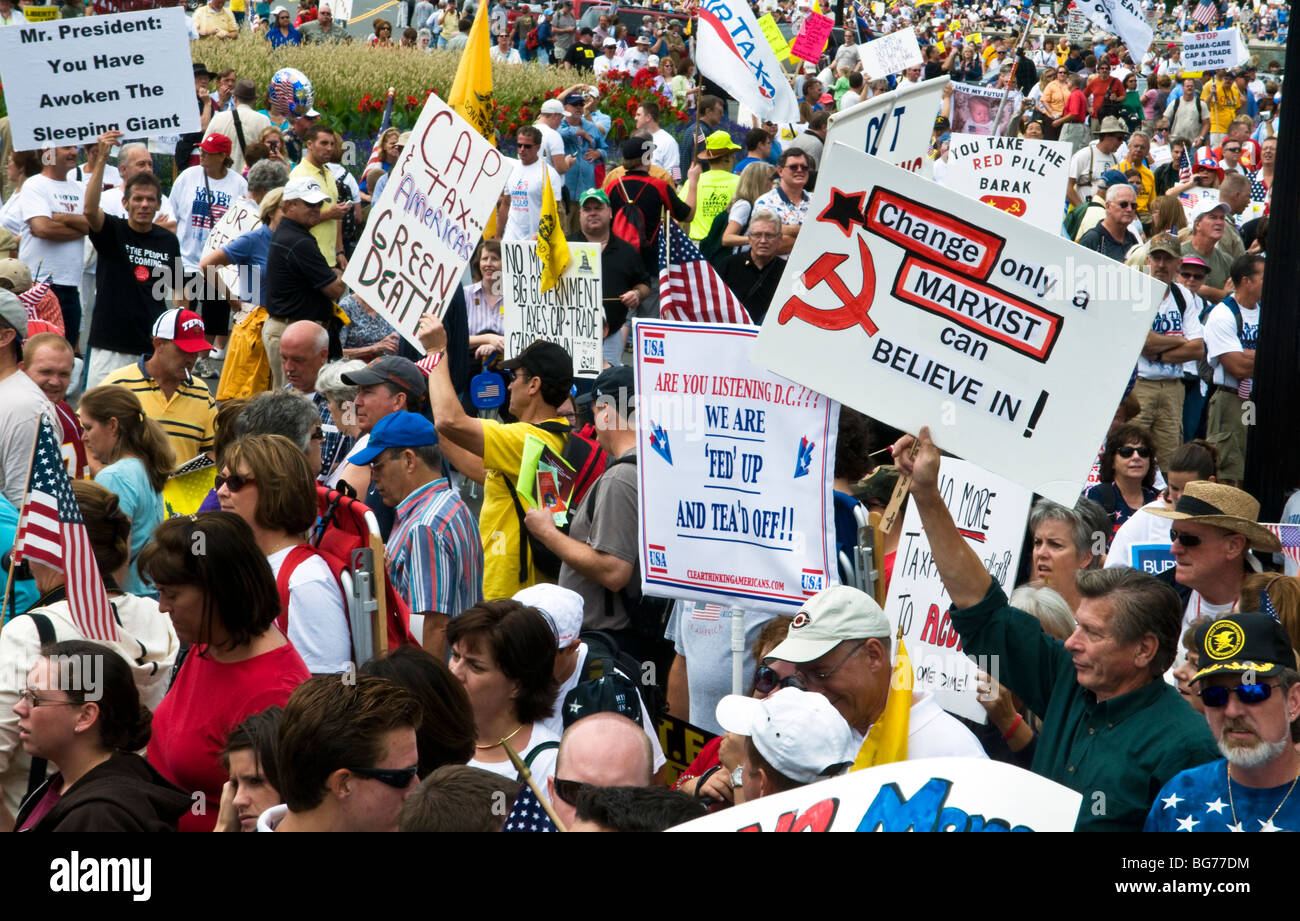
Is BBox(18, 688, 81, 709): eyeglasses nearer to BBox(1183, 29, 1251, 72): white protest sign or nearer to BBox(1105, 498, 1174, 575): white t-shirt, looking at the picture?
BBox(1105, 498, 1174, 575): white t-shirt

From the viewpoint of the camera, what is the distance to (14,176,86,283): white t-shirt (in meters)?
10.3

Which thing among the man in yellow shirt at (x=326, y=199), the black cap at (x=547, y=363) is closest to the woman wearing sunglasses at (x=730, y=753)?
the black cap at (x=547, y=363)

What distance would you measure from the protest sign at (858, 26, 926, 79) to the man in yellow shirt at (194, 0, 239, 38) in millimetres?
11046

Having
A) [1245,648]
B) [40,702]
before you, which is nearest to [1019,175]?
[1245,648]

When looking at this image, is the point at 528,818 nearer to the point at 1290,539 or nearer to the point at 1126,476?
the point at 1290,539

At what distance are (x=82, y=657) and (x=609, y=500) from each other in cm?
221

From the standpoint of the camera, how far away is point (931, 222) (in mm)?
4457

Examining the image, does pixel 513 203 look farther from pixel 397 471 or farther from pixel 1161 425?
pixel 397 471

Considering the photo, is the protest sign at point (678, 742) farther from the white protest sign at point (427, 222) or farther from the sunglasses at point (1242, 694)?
the white protest sign at point (427, 222)

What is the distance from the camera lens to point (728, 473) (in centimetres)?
522

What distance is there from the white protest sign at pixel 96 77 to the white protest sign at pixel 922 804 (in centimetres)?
737

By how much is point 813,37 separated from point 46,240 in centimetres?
1179

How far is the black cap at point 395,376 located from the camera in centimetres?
660

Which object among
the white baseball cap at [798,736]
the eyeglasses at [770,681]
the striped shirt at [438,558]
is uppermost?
the white baseball cap at [798,736]
